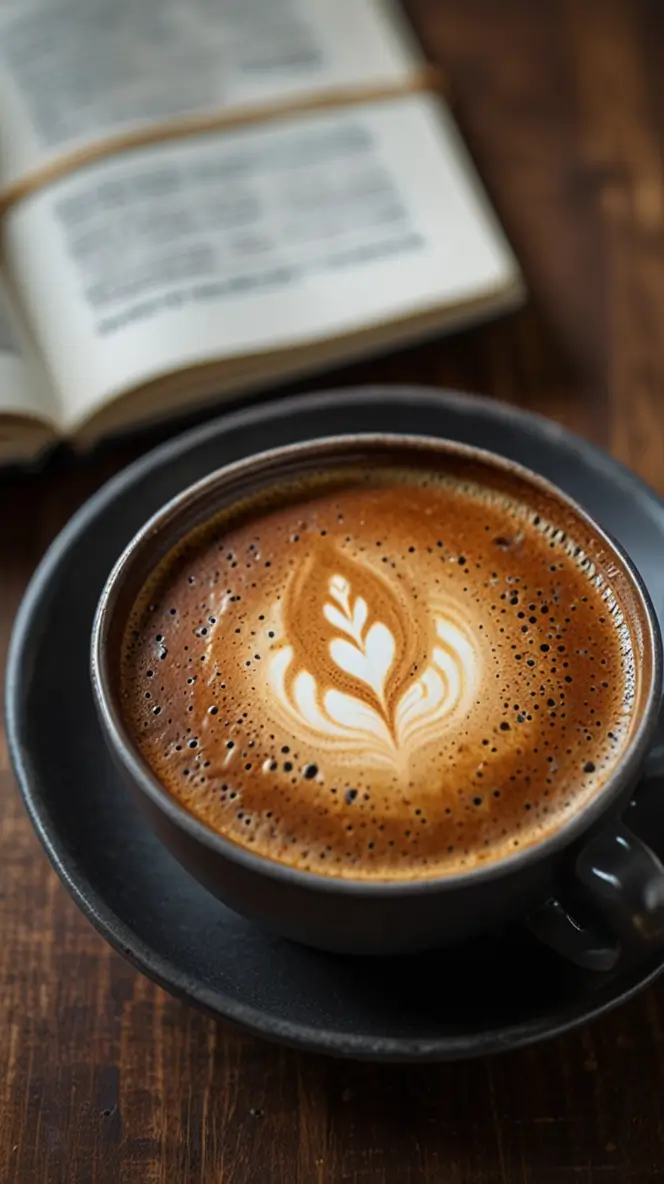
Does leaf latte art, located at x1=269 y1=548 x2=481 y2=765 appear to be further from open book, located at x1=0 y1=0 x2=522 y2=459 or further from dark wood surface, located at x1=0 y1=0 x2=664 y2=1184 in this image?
open book, located at x1=0 y1=0 x2=522 y2=459

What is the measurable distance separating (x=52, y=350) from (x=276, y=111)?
0.37 metres

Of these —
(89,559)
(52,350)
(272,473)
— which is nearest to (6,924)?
(89,559)

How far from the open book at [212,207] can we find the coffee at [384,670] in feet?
1.05

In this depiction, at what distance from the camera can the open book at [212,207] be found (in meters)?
1.15

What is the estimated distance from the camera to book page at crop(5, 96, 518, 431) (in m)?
1.16

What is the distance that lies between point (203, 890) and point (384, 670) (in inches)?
7.5

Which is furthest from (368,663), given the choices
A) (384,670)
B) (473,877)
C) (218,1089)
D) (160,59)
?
(160,59)

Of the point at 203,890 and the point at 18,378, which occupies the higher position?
the point at 18,378

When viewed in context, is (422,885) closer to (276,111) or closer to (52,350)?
(52,350)

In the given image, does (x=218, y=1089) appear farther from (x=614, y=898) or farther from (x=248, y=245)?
(x=248, y=245)

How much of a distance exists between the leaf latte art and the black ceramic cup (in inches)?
3.7

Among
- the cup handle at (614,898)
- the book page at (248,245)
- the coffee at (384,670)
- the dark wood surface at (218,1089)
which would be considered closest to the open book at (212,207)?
the book page at (248,245)

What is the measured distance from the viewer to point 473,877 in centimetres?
69

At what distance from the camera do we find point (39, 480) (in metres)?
1.15
